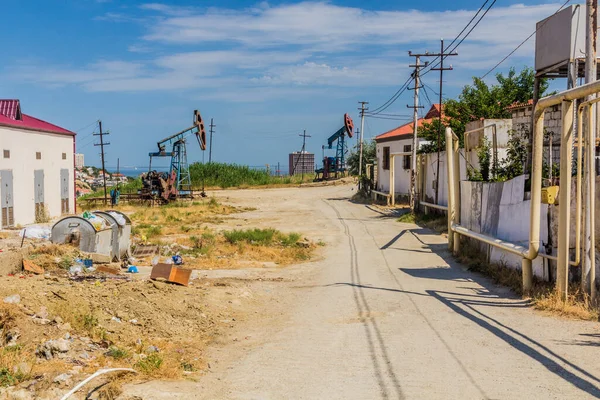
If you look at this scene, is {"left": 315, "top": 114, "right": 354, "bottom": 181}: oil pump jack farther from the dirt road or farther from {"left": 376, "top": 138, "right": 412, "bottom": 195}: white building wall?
the dirt road

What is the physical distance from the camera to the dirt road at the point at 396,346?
6.30 meters

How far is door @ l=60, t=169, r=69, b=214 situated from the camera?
30.5 meters

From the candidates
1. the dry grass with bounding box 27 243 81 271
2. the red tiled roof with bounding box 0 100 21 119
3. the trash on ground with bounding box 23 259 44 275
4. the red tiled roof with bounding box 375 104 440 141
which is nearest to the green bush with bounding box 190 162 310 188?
the red tiled roof with bounding box 375 104 440 141

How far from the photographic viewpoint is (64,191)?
30.9m

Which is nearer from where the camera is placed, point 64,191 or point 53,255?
point 53,255

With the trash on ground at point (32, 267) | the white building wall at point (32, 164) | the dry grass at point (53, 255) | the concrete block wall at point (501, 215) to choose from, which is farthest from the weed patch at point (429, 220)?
the white building wall at point (32, 164)

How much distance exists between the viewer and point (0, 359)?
661 cm

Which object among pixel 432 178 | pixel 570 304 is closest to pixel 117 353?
pixel 570 304

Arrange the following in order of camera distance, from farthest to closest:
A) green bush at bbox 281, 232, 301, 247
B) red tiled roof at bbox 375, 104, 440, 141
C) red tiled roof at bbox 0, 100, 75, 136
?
red tiled roof at bbox 375, 104, 440, 141 → red tiled roof at bbox 0, 100, 75, 136 → green bush at bbox 281, 232, 301, 247

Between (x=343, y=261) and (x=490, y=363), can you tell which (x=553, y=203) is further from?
(x=343, y=261)

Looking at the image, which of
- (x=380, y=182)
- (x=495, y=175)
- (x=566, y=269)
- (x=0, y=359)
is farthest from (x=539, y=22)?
(x=380, y=182)

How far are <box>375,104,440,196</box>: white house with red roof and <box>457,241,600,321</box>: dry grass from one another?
23559 millimetres

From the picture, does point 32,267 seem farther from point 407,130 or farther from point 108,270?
point 407,130

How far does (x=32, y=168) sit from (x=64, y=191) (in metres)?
3.97
